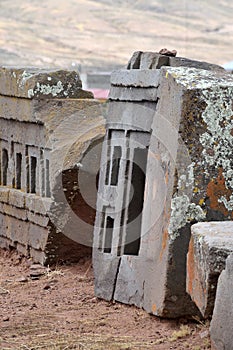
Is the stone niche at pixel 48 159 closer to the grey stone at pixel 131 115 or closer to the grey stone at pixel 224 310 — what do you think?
the grey stone at pixel 131 115

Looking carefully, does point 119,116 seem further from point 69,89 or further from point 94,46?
point 94,46

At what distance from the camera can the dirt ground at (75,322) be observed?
518 centimetres

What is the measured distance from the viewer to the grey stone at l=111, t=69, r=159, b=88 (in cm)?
600

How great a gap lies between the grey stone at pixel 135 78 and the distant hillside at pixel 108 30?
34.9 meters

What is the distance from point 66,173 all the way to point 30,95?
0.89 metres

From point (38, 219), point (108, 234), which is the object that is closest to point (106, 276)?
point (108, 234)

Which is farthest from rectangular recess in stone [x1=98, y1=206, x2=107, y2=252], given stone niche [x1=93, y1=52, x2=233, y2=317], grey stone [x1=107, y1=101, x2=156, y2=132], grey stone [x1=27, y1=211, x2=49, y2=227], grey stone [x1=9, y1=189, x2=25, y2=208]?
grey stone [x1=9, y1=189, x2=25, y2=208]

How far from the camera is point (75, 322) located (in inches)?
227

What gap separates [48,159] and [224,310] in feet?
12.1

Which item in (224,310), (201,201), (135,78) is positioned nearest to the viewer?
(224,310)

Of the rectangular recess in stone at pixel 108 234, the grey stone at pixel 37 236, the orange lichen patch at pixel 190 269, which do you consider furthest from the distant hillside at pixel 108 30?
the orange lichen patch at pixel 190 269

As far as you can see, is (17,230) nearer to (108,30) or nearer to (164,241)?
(164,241)

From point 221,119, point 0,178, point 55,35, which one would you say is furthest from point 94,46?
point 221,119

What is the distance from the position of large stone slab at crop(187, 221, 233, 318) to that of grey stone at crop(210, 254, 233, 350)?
0.29 ft
